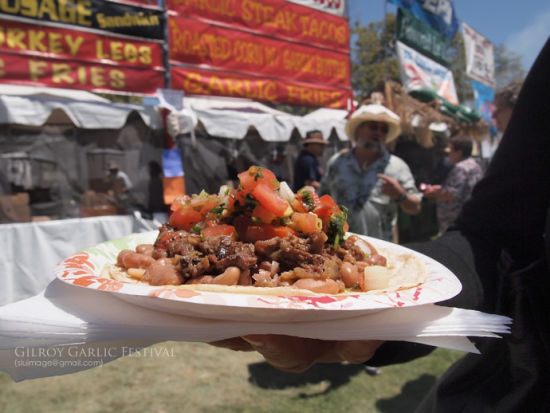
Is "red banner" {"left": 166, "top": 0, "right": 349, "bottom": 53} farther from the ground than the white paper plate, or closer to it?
farther from the ground

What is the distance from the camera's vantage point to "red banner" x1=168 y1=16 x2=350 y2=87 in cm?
712

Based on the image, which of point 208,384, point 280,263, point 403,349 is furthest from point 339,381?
point 280,263

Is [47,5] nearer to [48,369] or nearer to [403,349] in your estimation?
[48,369]

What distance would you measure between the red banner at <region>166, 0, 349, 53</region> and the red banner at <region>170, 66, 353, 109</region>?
3.35ft

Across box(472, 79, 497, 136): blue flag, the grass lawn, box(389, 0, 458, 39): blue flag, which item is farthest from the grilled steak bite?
box(472, 79, 497, 136): blue flag

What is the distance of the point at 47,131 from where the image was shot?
6.02 m

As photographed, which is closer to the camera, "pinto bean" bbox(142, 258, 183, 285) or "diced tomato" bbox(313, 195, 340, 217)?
"pinto bean" bbox(142, 258, 183, 285)

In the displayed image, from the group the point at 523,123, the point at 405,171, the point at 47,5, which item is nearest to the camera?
the point at 523,123

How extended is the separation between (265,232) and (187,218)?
0.43 m

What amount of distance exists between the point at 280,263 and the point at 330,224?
357 millimetres

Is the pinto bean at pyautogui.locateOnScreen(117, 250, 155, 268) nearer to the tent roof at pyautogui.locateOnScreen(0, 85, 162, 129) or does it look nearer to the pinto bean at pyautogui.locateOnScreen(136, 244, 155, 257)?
the pinto bean at pyautogui.locateOnScreen(136, 244, 155, 257)

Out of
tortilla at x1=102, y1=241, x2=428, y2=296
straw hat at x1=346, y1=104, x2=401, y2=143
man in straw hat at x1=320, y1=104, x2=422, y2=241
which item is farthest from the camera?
straw hat at x1=346, y1=104, x2=401, y2=143

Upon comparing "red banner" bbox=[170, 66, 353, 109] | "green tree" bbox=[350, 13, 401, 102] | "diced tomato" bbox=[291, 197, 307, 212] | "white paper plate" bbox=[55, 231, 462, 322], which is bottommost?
"white paper plate" bbox=[55, 231, 462, 322]

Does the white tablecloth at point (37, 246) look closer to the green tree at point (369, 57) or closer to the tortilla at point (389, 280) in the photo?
the tortilla at point (389, 280)
